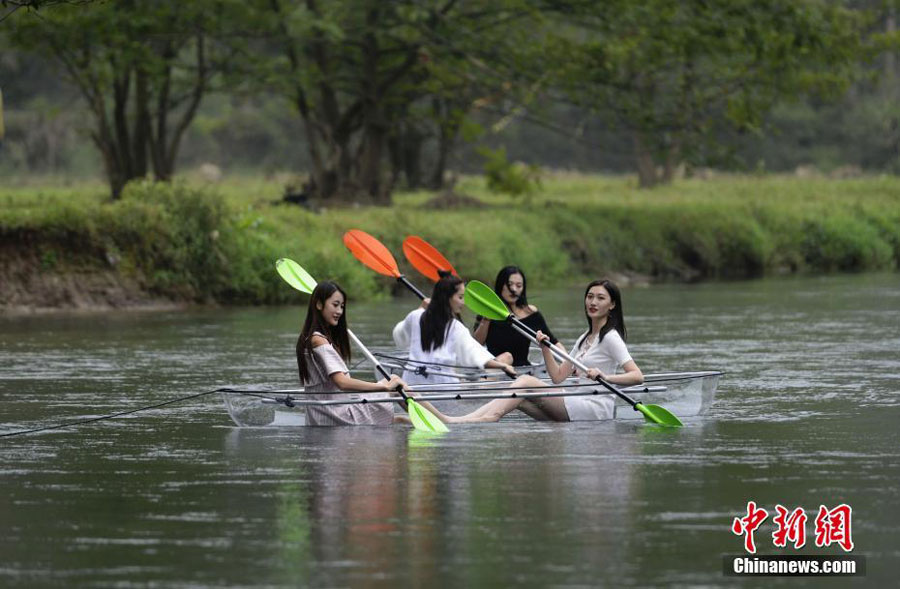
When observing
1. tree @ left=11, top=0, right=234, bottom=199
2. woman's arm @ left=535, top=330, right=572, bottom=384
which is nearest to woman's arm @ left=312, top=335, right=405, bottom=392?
woman's arm @ left=535, top=330, right=572, bottom=384

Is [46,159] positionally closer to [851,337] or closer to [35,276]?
[35,276]

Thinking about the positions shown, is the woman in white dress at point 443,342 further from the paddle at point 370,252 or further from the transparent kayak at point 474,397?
the paddle at point 370,252

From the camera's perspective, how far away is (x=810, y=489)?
9.34m

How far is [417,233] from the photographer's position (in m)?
29.0

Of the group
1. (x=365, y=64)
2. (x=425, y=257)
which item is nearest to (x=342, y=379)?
(x=425, y=257)

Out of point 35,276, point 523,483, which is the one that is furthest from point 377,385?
point 35,276

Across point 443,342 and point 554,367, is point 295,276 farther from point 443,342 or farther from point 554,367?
point 554,367

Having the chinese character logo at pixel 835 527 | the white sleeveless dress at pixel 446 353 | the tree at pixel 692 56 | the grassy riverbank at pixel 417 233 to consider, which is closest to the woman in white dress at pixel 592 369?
the white sleeveless dress at pixel 446 353

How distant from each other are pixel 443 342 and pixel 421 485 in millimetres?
3422

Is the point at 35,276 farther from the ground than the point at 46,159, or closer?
closer

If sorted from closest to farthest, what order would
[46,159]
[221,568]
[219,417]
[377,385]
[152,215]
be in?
[221,568], [377,385], [219,417], [152,215], [46,159]

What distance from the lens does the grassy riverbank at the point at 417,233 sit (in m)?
25.3

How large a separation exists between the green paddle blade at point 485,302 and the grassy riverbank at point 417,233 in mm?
12906

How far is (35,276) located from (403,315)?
17.4 feet
